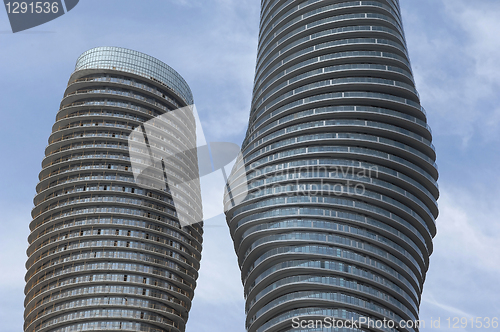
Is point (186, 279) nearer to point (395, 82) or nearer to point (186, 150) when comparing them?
point (186, 150)

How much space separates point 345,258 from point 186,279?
5710 cm

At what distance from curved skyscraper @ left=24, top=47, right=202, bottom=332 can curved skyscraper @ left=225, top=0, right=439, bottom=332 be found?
113ft

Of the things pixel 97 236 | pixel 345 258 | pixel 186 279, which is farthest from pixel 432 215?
pixel 97 236

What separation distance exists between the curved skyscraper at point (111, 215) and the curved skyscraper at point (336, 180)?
34425 millimetres
